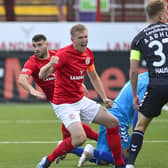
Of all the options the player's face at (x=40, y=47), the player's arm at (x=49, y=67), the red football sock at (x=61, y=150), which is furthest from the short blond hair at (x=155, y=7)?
the player's face at (x=40, y=47)

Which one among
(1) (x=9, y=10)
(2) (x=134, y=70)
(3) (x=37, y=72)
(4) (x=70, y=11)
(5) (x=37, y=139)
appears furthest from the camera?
(4) (x=70, y=11)

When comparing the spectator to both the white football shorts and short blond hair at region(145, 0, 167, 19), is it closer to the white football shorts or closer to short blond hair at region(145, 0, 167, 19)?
the white football shorts

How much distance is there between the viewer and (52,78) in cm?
899

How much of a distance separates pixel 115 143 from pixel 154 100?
81cm

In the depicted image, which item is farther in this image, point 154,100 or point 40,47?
point 40,47

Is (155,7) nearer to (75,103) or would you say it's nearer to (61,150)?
(75,103)

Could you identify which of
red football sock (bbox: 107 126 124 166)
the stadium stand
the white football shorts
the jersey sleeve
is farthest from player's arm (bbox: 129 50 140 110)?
the stadium stand

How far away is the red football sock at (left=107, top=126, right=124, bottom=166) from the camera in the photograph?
7.75m

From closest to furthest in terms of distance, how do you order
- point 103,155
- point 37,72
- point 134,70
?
point 134,70
point 103,155
point 37,72

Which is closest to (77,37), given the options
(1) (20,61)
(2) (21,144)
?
(2) (21,144)

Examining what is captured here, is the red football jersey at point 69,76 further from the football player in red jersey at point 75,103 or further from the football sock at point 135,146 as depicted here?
the football sock at point 135,146

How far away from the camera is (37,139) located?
35.3 feet

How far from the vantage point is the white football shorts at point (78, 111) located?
7750 mm

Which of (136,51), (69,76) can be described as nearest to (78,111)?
(69,76)
